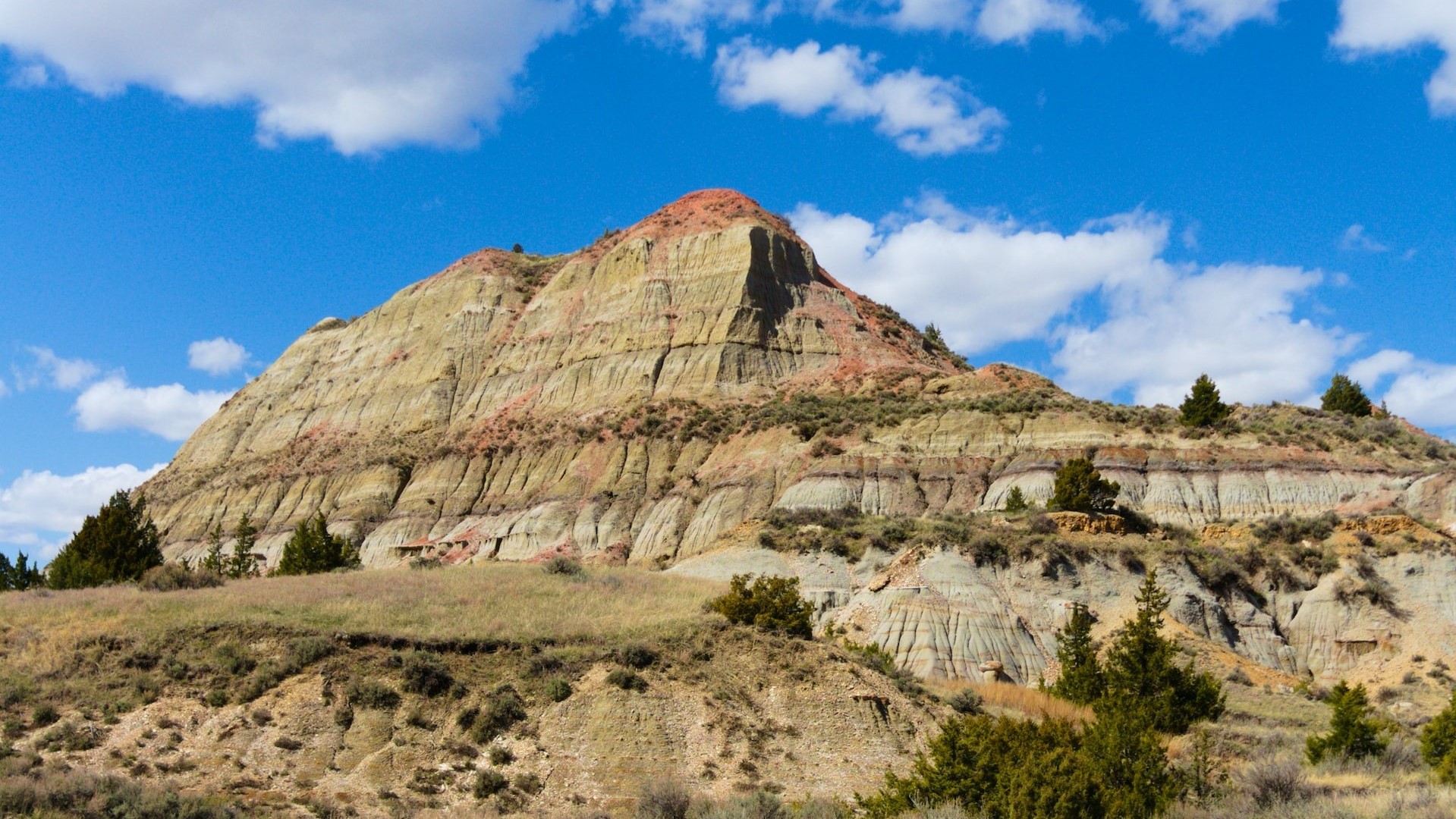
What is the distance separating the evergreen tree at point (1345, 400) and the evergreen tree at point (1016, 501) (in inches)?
1166

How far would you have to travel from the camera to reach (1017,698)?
3262 cm

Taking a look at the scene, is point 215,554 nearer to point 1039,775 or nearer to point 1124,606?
point 1124,606

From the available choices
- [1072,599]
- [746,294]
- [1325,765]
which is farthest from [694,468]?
[1325,765]

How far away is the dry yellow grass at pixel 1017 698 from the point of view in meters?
30.7

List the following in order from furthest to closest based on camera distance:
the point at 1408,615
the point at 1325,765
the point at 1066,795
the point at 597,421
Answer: the point at 597,421
the point at 1408,615
the point at 1325,765
the point at 1066,795

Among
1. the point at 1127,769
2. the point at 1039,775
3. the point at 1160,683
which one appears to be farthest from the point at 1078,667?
the point at 1039,775

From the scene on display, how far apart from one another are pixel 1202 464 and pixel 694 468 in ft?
80.6

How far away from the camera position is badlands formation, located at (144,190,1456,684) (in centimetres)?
4269

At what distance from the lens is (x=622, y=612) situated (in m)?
33.2


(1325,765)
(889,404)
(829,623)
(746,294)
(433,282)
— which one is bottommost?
(1325,765)

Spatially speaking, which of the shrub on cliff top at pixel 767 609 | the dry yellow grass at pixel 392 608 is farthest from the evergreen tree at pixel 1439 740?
the dry yellow grass at pixel 392 608

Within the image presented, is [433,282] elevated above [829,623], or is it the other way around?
[433,282]

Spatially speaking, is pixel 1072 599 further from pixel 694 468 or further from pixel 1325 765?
pixel 694 468

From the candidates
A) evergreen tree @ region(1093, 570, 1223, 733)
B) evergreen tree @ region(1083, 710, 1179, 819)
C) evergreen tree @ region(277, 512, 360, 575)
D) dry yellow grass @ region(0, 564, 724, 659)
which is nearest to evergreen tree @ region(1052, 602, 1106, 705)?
evergreen tree @ region(1093, 570, 1223, 733)
